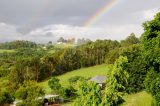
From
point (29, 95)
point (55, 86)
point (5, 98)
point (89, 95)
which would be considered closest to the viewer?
point (89, 95)

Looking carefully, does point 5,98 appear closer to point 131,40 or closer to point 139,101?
point 139,101

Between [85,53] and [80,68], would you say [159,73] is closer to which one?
[80,68]

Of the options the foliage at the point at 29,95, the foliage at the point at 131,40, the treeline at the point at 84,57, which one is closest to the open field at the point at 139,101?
the foliage at the point at 29,95

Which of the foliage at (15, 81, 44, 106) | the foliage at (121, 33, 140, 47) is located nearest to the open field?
the foliage at (15, 81, 44, 106)

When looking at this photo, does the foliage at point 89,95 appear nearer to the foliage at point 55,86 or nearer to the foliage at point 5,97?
the foliage at point 5,97

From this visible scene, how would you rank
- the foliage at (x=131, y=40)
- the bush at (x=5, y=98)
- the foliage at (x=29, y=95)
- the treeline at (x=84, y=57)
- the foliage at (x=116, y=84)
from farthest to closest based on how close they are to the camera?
the foliage at (x=131, y=40), the treeline at (x=84, y=57), the bush at (x=5, y=98), the foliage at (x=29, y=95), the foliage at (x=116, y=84)

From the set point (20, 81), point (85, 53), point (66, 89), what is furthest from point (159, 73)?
point (85, 53)

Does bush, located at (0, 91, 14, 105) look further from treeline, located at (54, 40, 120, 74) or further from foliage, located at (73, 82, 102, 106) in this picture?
treeline, located at (54, 40, 120, 74)

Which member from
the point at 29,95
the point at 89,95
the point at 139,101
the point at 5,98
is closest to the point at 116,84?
the point at 89,95

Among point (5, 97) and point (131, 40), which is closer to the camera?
point (5, 97)
